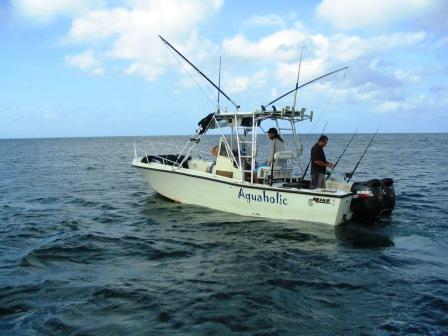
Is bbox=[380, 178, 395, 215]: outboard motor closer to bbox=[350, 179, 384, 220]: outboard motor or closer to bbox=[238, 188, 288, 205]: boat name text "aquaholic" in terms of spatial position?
bbox=[350, 179, 384, 220]: outboard motor

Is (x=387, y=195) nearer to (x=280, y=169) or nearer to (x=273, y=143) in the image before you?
(x=280, y=169)

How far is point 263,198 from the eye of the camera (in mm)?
12133

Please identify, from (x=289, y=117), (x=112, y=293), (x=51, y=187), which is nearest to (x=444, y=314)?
(x=112, y=293)

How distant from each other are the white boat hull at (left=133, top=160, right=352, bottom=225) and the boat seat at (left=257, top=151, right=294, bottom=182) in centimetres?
75

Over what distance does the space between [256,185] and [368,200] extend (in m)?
3.01

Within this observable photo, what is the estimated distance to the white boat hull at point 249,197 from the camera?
1130cm

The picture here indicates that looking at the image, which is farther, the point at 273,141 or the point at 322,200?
the point at 273,141

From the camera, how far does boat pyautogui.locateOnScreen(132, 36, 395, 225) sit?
11508mm

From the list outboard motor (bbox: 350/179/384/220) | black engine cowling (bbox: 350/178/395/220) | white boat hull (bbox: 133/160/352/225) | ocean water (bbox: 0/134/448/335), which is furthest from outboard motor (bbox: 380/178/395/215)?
white boat hull (bbox: 133/160/352/225)

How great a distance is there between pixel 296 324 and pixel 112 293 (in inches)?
118

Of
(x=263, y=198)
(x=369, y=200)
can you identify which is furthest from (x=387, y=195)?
(x=263, y=198)

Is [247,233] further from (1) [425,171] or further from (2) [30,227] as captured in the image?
(1) [425,171]

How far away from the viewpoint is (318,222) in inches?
452

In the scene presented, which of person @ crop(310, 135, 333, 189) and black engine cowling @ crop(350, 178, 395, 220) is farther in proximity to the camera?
person @ crop(310, 135, 333, 189)
